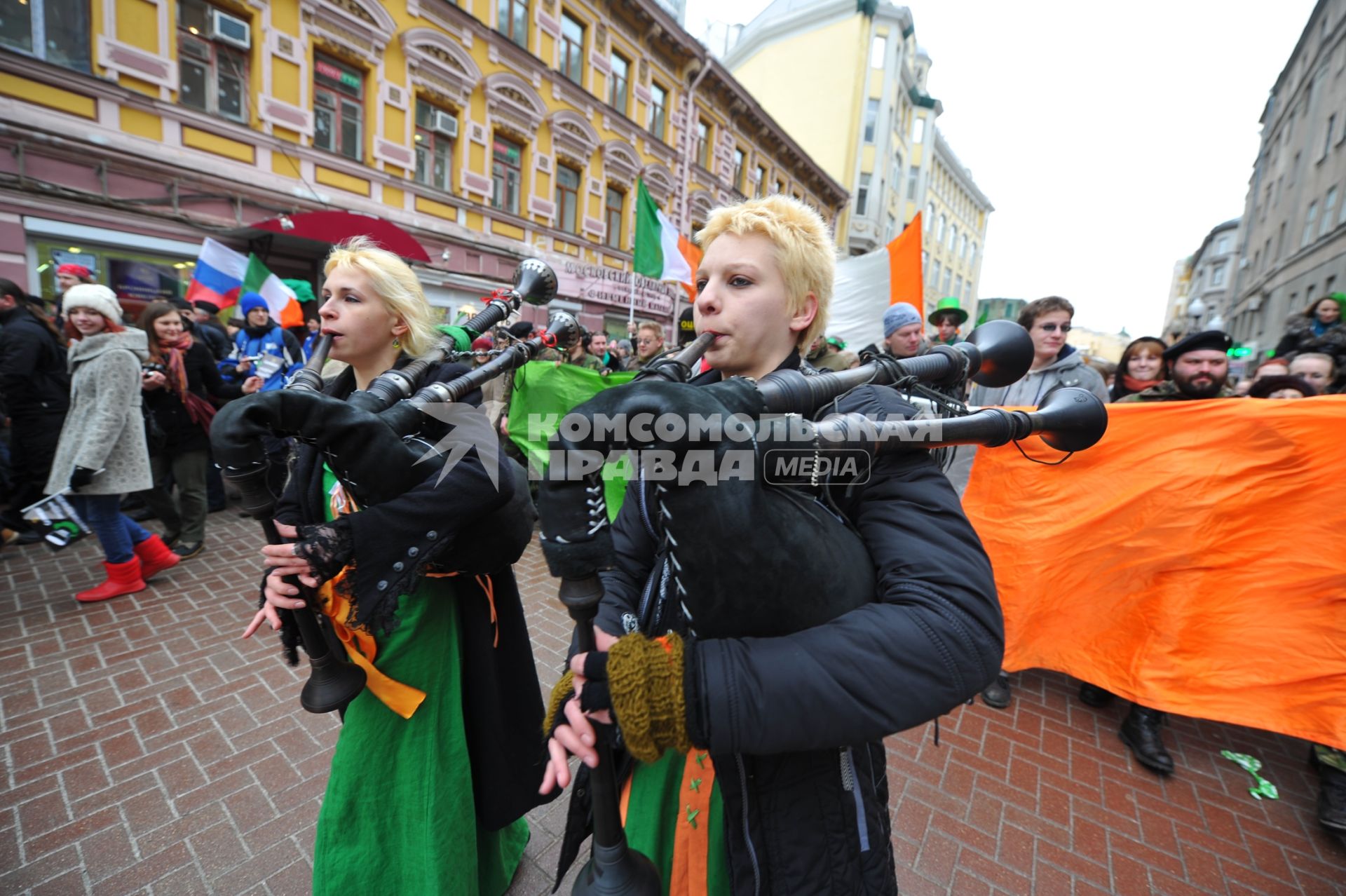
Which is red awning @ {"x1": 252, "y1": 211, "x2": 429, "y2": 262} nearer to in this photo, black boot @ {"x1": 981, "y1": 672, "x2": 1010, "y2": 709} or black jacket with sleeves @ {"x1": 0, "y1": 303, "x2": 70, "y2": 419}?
black jacket with sleeves @ {"x1": 0, "y1": 303, "x2": 70, "y2": 419}

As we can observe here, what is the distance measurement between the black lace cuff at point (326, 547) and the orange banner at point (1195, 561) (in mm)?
3319

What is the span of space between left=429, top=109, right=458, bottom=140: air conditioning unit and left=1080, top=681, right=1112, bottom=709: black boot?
13982mm

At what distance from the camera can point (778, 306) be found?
125 cm

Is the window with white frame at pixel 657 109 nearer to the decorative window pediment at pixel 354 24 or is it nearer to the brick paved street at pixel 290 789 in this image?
the decorative window pediment at pixel 354 24

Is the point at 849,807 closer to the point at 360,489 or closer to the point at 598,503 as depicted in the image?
the point at 598,503

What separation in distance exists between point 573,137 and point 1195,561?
15361mm

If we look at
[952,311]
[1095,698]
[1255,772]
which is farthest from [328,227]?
[1255,772]

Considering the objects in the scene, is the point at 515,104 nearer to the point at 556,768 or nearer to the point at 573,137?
the point at 573,137

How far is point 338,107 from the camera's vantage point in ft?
34.6

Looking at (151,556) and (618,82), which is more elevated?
(618,82)

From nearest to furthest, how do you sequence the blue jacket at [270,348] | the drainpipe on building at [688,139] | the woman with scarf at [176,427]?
the woman with scarf at [176,427]
the blue jacket at [270,348]
the drainpipe on building at [688,139]

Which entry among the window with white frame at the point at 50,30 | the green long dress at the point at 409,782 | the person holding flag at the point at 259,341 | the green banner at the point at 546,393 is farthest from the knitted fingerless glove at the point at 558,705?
the window with white frame at the point at 50,30

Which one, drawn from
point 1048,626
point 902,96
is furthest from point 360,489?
point 902,96

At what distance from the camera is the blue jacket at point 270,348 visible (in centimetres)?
611
